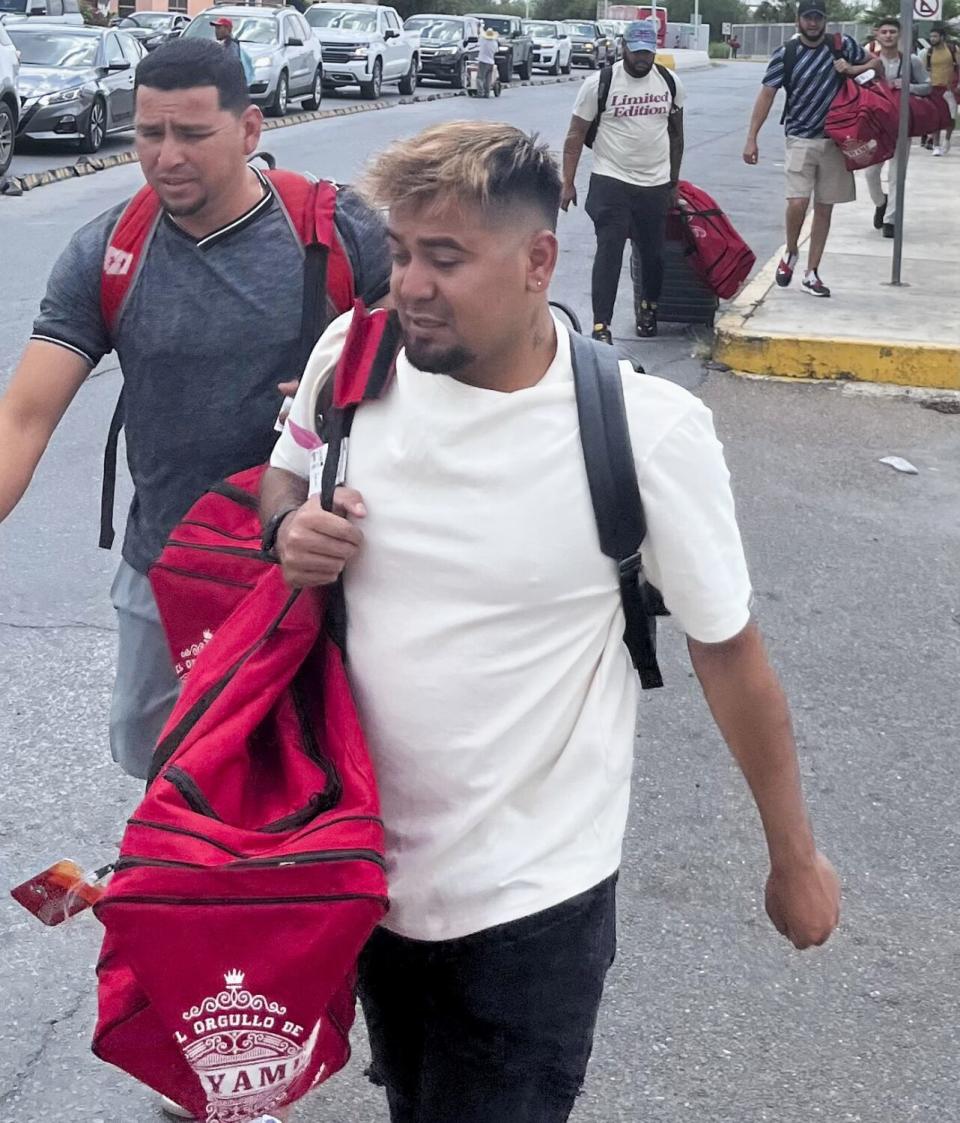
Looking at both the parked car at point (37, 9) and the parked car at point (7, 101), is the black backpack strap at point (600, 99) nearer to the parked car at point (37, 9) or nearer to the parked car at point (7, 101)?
the parked car at point (7, 101)

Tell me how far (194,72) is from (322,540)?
3.94ft

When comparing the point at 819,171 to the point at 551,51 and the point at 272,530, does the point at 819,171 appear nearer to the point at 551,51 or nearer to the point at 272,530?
the point at 272,530

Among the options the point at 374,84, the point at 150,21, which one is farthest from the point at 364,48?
the point at 150,21

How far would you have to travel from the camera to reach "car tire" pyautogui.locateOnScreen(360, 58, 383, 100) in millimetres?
31641

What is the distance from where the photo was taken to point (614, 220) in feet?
31.4

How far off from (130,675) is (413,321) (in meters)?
Result: 1.36

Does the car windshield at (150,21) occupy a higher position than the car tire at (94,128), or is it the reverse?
the car tire at (94,128)

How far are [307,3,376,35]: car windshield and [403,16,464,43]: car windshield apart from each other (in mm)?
4531

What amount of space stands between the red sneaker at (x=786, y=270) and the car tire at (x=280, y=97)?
642 inches

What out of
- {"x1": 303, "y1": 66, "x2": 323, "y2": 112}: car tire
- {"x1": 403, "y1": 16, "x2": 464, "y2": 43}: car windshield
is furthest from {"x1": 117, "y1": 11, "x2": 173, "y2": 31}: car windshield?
{"x1": 403, "y1": 16, "x2": 464, "y2": 43}: car windshield

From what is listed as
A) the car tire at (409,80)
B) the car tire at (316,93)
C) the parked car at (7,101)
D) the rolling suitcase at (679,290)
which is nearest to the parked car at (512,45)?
the car tire at (409,80)

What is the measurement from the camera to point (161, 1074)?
80.5 inches

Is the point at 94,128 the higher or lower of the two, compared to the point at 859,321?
lower

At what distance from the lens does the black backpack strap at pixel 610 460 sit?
1925 mm
